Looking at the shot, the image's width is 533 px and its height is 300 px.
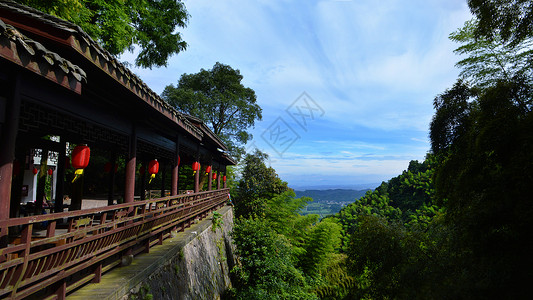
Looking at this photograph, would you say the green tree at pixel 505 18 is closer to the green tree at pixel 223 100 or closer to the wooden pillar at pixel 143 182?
the wooden pillar at pixel 143 182

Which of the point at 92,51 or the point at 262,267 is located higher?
the point at 92,51

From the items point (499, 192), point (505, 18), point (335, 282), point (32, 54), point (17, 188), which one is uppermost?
point (505, 18)

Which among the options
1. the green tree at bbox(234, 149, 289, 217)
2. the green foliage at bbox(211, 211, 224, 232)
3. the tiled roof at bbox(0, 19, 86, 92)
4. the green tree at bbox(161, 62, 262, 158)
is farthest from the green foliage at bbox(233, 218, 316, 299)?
the green tree at bbox(161, 62, 262, 158)

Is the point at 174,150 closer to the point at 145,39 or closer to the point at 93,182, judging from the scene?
the point at 145,39

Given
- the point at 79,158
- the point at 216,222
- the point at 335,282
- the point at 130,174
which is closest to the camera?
the point at 79,158

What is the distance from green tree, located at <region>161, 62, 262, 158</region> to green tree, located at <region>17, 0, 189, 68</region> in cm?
835

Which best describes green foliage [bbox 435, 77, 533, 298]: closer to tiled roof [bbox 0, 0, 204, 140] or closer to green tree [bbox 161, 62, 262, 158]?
tiled roof [bbox 0, 0, 204, 140]

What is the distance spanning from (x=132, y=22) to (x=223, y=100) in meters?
10.4

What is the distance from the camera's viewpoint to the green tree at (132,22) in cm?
786

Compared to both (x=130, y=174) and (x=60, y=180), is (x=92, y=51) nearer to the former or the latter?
(x=130, y=174)

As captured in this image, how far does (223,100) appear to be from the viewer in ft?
73.2

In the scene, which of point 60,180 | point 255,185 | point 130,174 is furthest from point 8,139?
point 255,185

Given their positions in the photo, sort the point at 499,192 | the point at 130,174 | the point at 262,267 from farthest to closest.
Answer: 1. the point at 262,267
2. the point at 130,174
3. the point at 499,192

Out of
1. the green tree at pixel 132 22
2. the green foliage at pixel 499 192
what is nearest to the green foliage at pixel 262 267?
the green foliage at pixel 499 192
